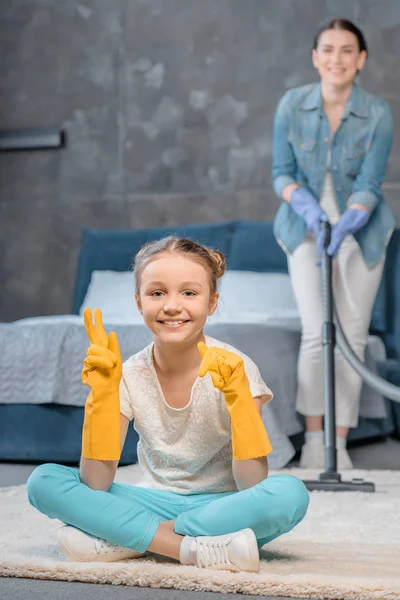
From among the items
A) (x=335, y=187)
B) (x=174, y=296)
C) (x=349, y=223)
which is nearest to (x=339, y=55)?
(x=335, y=187)

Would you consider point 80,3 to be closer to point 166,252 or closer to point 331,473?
point 331,473

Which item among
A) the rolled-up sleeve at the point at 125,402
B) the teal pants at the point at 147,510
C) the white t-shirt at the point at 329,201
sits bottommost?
the teal pants at the point at 147,510

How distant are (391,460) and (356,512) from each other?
1.19m

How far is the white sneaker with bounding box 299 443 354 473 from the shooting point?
3.23m

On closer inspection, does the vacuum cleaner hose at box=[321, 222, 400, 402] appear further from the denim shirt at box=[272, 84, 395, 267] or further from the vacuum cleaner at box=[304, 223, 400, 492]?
the denim shirt at box=[272, 84, 395, 267]

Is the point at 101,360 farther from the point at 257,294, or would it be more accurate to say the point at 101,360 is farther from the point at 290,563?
the point at 257,294

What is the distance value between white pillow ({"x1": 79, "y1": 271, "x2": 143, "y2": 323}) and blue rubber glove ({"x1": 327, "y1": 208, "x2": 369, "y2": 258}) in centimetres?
121

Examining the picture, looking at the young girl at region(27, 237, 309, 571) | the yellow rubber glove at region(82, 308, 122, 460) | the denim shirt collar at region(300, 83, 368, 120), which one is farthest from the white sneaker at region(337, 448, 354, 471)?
the yellow rubber glove at region(82, 308, 122, 460)

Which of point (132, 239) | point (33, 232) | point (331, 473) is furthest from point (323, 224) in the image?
point (33, 232)

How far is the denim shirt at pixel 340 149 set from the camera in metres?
3.29

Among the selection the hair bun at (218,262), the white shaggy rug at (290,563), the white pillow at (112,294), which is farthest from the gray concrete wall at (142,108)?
the hair bun at (218,262)

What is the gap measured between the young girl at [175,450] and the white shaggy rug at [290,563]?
56mm

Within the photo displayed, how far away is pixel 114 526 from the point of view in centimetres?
162

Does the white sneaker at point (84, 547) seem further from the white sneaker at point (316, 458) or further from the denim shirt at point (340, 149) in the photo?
the denim shirt at point (340, 149)
